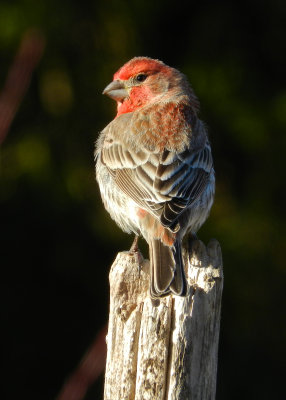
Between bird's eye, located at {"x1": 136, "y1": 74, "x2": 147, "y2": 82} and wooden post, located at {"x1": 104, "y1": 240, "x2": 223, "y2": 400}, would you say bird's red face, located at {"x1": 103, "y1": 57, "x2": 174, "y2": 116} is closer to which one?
bird's eye, located at {"x1": 136, "y1": 74, "x2": 147, "y2": 82}

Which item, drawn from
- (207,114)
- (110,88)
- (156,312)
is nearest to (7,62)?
(110,88)

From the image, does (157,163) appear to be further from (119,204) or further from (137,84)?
(137,84)

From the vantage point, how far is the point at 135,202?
4707 millimetres

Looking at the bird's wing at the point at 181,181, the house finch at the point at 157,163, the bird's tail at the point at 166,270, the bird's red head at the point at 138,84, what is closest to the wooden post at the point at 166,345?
the bird's tail at the point at 166,270

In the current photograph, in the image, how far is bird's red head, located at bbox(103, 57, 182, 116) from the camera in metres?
5.74

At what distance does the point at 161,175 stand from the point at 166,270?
864 millimetres

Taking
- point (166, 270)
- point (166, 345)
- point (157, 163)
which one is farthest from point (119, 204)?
point (166, 345)

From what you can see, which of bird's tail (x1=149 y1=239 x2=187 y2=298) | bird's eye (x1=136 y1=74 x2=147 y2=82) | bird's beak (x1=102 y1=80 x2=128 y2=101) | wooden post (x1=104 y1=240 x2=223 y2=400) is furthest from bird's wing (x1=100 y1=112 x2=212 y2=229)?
wooden post (x1=104 y1=240 x2=223 y2=400)

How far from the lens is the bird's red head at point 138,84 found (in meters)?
5.74

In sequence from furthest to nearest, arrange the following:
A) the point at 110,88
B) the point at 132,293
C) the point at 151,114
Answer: the point at 110,88 < the point at 151,114 < the point at 132,293

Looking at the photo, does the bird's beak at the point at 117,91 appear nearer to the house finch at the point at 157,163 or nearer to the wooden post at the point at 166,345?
the house finch at the point at 157,163

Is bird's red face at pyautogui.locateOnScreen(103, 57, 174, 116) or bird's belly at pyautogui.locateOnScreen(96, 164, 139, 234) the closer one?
bird's belly at pyautogui.locateOnScreen(96, 164, 139, 234)

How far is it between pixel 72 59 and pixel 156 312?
3785 millimetres

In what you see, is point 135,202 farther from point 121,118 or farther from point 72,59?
point 72,59
